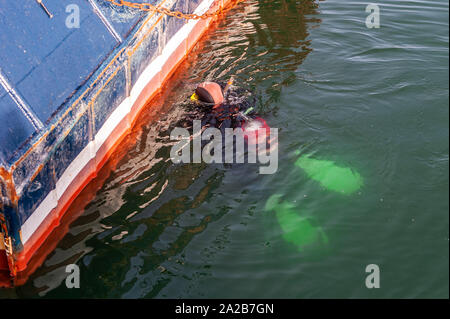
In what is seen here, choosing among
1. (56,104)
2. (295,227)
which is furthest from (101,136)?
(295,227)

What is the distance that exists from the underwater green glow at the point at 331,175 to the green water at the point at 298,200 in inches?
1.1

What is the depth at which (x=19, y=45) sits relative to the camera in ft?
21.6

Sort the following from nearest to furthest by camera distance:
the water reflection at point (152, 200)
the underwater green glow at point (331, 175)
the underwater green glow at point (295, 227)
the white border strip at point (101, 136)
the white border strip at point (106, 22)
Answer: the water reflection at point (152, 200), the white border strip at point (101, 136), the underwater green glow at point (295, 227), the underwater green glow at point (331, 175), the white border strip at point (106, 22)

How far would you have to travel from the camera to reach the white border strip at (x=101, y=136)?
6309 mm

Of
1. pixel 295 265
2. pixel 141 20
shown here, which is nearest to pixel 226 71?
pixel 141 20

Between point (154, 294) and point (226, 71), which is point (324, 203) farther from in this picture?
point (226, 71)

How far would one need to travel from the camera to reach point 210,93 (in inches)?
330

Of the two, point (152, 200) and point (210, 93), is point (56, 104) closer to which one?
point (152, 200)

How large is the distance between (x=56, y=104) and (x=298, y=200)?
362 centimetres

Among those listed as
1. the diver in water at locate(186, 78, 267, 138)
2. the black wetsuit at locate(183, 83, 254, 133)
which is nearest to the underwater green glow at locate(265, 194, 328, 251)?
the diver in water at locate(186, 78, 267, 138)

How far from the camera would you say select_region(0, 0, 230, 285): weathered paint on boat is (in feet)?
19.7

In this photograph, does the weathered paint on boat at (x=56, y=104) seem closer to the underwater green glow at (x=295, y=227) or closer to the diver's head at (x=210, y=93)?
the diver's head at (x=210, y=93)

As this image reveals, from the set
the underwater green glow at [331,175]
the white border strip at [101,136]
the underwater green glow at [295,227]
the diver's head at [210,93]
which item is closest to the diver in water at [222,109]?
the diver's head at [210,93]

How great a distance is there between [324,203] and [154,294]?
9.06 feet
